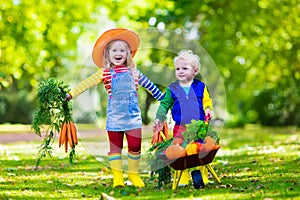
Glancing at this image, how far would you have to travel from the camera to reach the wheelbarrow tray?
21.3ft

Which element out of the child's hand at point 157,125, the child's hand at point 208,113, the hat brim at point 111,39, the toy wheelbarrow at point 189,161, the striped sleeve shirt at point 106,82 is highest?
the hat brim at point 111,39

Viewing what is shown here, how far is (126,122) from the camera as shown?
22.6 feet

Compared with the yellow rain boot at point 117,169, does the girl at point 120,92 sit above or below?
above

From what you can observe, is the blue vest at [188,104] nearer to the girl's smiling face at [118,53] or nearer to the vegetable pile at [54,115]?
the girl's smiling face at [118,53]

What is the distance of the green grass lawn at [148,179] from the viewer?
6301 millimetres

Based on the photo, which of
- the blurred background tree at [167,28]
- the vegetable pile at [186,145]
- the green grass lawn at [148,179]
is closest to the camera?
the green grass lawn at [148,179]

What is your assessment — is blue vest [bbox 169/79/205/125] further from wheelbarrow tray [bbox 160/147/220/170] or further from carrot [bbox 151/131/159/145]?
wheelbarrow tray [bbox 160/147/220/170]

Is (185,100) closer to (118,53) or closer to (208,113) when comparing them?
(208,113)

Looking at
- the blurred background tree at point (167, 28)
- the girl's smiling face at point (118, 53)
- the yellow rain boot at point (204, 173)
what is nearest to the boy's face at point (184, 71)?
the girl's smiling face at point (118, 53)

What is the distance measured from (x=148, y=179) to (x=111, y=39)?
195 cm

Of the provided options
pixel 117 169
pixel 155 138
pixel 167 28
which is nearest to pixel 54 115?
pixel 117 169

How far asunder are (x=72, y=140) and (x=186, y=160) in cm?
151

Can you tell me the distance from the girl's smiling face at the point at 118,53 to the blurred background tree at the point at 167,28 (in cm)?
848

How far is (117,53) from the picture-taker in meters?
7.05
